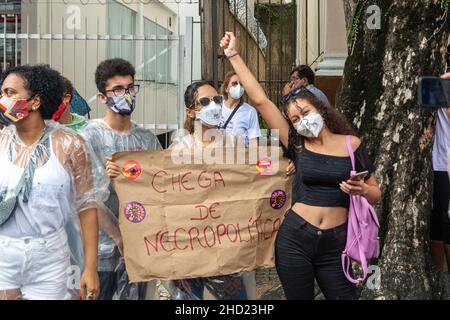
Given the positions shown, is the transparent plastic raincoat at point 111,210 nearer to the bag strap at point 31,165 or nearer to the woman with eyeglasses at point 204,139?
the woman with eyeglasses at point 204,139

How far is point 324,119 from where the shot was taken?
204 inches

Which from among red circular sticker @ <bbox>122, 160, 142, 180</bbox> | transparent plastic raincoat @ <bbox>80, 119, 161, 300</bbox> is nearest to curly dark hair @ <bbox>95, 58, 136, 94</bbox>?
transparent plastic raincoat @ <bbox>80, 119, 161, 300</bbox>

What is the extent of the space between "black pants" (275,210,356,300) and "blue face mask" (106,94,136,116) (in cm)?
132

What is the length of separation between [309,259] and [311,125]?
83 cm

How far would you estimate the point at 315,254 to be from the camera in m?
A: 4.99

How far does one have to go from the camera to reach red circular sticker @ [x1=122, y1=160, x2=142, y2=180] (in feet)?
17.0

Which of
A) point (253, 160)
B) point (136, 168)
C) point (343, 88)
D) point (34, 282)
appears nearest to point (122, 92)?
point (136, 168)

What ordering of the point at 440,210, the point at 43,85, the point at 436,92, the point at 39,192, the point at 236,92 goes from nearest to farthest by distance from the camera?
the point at 436,92 → the point at 39,192 → the point at 43,85 → the point at 440,210 → the point at 236,92

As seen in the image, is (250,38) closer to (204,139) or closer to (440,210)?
(440,210)

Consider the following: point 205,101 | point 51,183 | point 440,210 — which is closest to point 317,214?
point 205,101

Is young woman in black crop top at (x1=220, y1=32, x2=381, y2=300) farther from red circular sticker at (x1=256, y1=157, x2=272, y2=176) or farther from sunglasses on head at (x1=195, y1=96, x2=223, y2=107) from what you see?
sunglasses on head at (x1=195, y1=96, x2=223, y2=107)

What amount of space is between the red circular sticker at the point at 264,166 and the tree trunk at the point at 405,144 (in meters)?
1.45

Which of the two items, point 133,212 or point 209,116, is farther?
point 209,116
